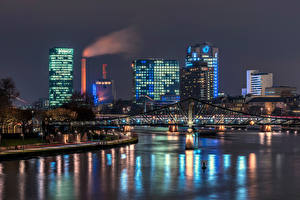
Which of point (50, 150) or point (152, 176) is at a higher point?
point (50, 150)

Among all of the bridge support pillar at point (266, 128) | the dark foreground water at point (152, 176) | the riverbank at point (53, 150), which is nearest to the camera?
the dark foreground water at point (152, 176)

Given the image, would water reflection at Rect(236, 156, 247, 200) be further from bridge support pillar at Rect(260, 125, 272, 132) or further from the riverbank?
bridge support pillar at Rect(260, 125, 272, 132)

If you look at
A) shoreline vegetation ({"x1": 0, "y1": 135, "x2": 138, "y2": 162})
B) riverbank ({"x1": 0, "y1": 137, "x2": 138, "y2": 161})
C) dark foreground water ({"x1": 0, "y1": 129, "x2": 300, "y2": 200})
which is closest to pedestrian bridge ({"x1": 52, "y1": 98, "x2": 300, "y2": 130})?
riverbank ({"x1": 0, "y1": 137, "x2": 138, "y2": 161})

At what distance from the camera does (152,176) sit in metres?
58.2

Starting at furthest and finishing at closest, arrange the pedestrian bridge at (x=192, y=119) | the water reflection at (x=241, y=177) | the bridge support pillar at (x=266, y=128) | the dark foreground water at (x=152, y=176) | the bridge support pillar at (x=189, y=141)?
the bridge support pillar at (x=266, y=128)
the pedestrian bridge at (x=192, y=119)
the bridge support pillar at (x=189, y=141)
the dark foreground water at (x=152, y=176)
the water reflection at (x=241, y=177)

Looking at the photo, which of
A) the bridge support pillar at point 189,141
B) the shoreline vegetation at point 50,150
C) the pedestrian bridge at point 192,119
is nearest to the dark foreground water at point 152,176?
the shoreline vegetation at point 50,150

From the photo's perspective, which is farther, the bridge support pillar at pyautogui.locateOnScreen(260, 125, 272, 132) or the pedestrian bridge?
the bridge support pillar at pyautogui.locateOnScreen(260, 125, 272, 132)

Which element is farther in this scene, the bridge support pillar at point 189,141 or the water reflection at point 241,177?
the bridge support pillar at point 189,141

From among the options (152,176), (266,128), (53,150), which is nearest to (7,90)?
(53,150)

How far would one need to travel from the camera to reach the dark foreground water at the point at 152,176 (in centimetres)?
4744

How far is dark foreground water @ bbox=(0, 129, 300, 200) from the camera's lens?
47438mm

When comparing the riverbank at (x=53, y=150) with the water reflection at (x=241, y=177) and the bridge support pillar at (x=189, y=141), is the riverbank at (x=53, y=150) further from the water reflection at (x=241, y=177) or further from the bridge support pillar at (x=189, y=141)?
the water reflection at (x=241, y=177)

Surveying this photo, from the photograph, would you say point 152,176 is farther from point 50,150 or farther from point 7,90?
point 7,90

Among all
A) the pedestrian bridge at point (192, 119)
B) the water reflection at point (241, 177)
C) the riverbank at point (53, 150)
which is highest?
the pedestrian bridge at point (192, 119)
